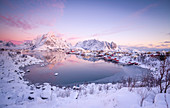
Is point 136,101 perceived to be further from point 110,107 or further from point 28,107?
point 28,107

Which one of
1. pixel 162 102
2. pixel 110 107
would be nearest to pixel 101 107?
pixel 110 107

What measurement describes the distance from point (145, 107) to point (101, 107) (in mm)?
1633

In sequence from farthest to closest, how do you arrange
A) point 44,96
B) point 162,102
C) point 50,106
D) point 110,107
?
point 44,96, point 50,106, point 110,107, point 162,102

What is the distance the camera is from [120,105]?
11.5 feet

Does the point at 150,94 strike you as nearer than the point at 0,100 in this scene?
Yes

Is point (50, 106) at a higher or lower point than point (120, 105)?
lower

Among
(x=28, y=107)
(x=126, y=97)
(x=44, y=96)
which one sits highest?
(x=126, y=97)

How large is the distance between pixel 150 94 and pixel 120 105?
1.94m

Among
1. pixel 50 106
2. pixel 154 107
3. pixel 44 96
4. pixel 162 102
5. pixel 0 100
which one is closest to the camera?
pixel 154 107

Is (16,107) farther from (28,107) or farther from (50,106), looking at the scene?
(50,106)

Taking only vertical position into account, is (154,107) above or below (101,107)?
above

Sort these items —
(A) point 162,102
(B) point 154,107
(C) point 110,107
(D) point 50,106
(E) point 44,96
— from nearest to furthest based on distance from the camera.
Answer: (B) point 154,107 → (A) point 162,102 → (C) point 110,107 → (D) point 50,106 → (E) point 44,96

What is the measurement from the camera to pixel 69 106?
3896 mm

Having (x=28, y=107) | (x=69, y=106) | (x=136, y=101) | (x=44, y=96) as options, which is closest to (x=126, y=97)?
(x=136, y=101)
